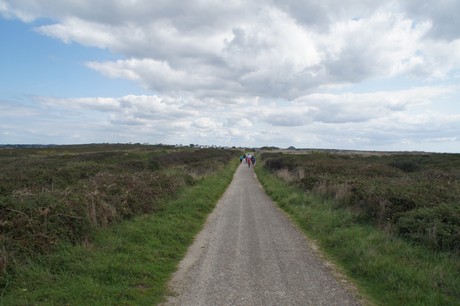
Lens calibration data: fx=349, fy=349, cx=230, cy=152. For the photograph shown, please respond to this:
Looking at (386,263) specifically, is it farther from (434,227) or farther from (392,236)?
(392,236)

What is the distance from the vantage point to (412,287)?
219 inches

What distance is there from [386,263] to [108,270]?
200 inches

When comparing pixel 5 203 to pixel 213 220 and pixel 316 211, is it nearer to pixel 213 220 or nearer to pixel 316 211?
pixel 213 220

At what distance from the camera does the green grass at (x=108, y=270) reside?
5.07 metres

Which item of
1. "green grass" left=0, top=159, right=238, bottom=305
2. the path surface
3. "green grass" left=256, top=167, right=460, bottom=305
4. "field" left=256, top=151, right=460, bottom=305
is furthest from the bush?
"green grass" left=0, top=159, right=238, bottom=305

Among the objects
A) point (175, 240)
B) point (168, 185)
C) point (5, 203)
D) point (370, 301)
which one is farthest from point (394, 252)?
point (168, 185)

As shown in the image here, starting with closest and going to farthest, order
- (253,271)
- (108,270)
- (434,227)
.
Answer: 1. (108,270)
2. (253,271)
3. (434,227)

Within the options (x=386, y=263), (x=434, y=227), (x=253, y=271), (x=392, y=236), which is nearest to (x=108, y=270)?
(x=253, y=271)

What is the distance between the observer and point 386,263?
6.59m

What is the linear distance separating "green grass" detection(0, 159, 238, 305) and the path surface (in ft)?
1.22

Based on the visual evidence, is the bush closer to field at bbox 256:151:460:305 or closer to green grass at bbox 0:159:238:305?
field at bbox 256:151:460:305

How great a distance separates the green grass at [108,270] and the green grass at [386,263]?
3454 mm

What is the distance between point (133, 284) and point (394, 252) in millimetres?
5289

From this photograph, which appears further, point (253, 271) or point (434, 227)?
point (434, 227)
